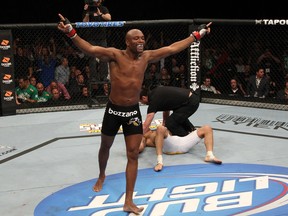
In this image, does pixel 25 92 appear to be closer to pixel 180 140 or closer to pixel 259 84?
pixel 180 140

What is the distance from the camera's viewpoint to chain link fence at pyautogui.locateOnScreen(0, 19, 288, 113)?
779 cm

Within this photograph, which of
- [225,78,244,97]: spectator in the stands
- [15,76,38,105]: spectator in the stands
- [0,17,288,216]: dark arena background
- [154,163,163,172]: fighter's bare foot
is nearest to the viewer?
[0,17,288,216]: dark arena background

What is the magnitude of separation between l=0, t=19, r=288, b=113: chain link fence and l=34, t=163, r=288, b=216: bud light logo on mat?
3.10m

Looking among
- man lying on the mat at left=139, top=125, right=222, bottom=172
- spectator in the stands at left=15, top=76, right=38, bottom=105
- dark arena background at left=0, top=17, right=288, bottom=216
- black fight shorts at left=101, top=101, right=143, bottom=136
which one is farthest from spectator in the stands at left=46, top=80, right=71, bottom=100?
black fight shorts at left=101, top=101, right=143, bottom=136

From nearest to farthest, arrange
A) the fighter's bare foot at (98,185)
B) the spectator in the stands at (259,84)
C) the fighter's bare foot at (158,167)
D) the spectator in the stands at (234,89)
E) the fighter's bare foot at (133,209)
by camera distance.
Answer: the fighter's bare foot at (133,209) → the fighter's bare foot at (98,185) → the fighter's bare foot at (158,167) → the spectator in the stands at (259,84) → the spectator in the stands at (234,89)

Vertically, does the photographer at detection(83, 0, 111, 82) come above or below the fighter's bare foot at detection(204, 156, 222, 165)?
above

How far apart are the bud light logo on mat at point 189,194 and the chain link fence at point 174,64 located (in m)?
3.10

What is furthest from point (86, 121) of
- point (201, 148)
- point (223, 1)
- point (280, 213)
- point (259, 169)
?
point (223, 1)

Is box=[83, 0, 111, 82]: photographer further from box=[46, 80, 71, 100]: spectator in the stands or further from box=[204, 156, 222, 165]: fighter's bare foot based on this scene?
box=[204, 156, 222, 165]: fighter's bare foot

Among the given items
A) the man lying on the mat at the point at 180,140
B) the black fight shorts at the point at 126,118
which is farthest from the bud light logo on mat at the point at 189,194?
the black fight shorts at the point at 126,118


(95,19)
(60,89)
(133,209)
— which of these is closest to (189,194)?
(133,209)

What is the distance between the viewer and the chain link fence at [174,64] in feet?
25.6

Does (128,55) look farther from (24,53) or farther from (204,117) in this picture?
(24,53)

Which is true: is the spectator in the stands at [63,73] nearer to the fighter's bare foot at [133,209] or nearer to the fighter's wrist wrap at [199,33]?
the fighter's wrist wrap at [199,33]
